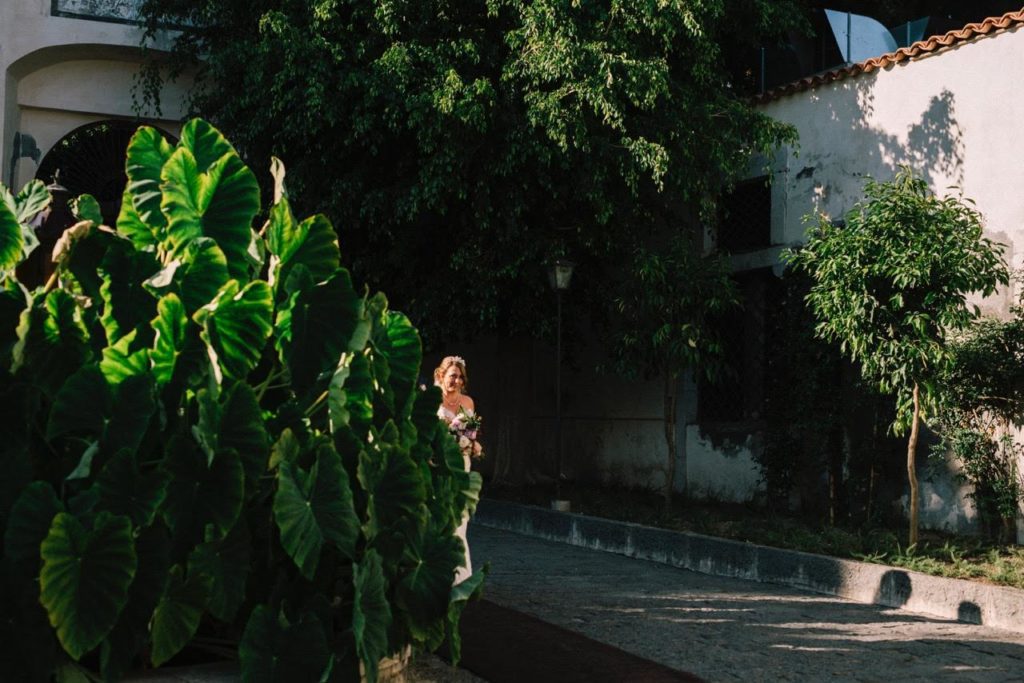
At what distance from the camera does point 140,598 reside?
3.33 meters

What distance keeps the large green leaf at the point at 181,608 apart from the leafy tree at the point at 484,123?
9.71 meters

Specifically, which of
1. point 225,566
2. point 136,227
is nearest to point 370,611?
point 225,566

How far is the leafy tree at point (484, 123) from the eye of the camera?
42.5ft

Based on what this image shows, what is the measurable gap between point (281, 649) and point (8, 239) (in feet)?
5.03

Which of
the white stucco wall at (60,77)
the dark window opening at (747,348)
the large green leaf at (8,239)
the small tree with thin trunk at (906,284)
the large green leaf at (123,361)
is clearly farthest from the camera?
the white stucco wall at (60,77)

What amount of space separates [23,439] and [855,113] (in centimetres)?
1170

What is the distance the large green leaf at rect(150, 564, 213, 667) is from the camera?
3.35 metres

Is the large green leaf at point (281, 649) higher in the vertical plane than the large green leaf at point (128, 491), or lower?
lower

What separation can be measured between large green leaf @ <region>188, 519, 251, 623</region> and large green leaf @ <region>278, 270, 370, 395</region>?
485 millimetres

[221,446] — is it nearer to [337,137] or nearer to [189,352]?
[189,352]

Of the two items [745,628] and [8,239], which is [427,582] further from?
[745,628]

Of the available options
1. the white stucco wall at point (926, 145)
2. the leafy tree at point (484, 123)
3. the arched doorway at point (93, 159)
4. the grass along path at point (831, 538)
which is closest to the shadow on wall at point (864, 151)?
the white stucco wall at point (926, 145)

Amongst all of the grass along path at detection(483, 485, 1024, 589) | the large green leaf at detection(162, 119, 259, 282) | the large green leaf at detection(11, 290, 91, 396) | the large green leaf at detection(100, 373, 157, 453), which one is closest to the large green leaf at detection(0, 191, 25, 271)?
the large green leaf at detection(11, 290, 91, 396)

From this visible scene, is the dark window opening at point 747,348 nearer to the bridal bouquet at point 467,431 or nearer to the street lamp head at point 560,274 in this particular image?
the street lamp head at point 560,274
